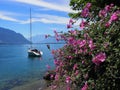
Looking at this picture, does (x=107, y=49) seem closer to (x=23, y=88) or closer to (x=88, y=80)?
(x=88, y=80)

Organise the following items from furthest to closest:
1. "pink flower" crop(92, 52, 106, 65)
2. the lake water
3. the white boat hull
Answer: the white boat hull
the lake water
"pink flower" crop(92, 52, 106, 65)

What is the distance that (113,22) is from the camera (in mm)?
7094

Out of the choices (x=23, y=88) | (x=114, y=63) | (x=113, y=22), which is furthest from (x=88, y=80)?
(x=23, y=88)

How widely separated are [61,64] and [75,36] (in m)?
0.79

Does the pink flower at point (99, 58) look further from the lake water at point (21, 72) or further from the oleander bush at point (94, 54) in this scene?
the lake water at point (21, 72)

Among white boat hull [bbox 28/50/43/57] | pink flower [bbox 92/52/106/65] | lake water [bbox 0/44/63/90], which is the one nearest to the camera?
pink flower [bbox 92/52/106/65]

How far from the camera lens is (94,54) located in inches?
275

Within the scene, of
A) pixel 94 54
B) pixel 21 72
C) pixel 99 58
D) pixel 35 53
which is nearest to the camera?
pixel 99 58

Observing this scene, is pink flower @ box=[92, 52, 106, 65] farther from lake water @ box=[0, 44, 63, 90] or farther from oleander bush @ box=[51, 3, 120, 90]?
lake water @ box=[0, 44, 63, 90]

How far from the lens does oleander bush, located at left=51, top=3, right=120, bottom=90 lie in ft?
22.0

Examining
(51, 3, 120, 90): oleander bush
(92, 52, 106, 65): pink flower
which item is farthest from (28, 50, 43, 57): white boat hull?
(92, 52, 106, 65): pink flower

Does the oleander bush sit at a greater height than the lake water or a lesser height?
greater

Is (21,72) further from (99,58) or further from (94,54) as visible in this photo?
(99,58)

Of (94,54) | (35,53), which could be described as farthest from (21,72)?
(94,54)
